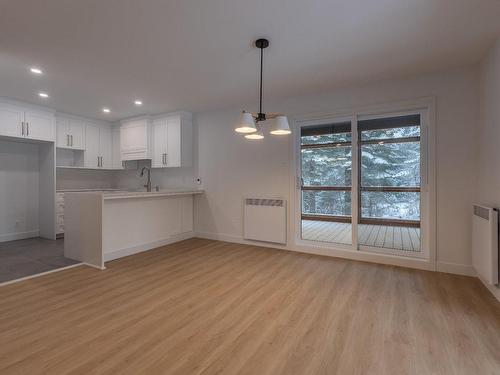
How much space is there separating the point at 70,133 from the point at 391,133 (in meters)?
6.09

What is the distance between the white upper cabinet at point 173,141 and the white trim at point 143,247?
142cm

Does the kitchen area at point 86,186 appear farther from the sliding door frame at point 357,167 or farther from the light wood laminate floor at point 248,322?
the sliding door frame at point 357,167

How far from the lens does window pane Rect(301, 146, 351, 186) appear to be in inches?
161

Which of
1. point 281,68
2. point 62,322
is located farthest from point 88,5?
point 62,322

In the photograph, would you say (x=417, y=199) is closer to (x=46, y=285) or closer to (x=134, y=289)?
(x=134, y=289)

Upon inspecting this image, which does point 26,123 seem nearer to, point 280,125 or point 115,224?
point 115,224

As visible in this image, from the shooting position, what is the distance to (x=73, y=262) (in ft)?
12.1

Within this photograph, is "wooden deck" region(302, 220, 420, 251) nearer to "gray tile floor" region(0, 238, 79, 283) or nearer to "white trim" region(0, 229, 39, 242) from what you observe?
"gray tile floor" region(0, 238, 79, 283)

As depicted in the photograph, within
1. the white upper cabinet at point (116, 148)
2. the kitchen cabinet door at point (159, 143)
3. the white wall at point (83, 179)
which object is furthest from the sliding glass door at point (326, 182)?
the white wall at point (83, 179)

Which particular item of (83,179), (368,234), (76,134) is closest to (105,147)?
(76,134)

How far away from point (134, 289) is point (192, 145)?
3287 mm

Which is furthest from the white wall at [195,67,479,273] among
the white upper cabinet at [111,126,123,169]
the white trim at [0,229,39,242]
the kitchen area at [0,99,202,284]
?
the white trim at [0,229,39,242]

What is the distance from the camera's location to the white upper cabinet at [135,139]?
5.56m

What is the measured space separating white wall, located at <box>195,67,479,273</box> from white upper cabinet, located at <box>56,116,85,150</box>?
2616 millimetres
